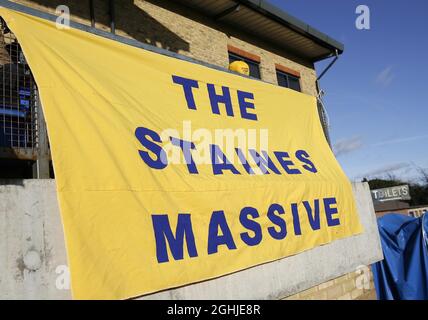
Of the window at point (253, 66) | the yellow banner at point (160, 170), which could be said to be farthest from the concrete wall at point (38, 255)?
the window at point (253, 66)

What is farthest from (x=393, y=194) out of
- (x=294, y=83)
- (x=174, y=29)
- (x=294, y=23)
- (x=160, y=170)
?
(x=160, y=170)

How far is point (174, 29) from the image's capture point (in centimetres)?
782

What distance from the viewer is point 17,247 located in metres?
2.46

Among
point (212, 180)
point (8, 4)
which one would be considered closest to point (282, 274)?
point (212, 180)

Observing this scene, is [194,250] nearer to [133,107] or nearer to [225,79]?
[133,107]

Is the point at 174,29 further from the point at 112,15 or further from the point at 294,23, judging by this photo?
the point at 294,23

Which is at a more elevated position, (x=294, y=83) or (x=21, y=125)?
(x=294, y=83)

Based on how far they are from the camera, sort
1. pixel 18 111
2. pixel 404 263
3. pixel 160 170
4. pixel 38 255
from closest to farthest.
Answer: pixel 38 255
pixel 18 111
pixel 160 170
pixel 404 263

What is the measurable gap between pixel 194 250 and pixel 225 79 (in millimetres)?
2380

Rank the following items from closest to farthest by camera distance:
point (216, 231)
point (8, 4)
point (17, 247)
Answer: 1. point (17, 247)
2. point (8, 4)
3. point (216, 231)

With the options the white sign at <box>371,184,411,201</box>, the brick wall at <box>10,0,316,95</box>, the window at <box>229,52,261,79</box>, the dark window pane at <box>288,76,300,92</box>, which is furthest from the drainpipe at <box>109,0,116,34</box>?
the white sign at <box>371,184,411,201</box>

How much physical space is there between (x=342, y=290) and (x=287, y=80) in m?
7.23

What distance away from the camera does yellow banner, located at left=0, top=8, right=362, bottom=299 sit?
2668 millimetres

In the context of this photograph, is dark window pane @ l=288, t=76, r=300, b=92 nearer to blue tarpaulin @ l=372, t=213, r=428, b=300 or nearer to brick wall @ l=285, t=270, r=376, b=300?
blue tarpaulin @ l=372, t=213, r=428, b=300
